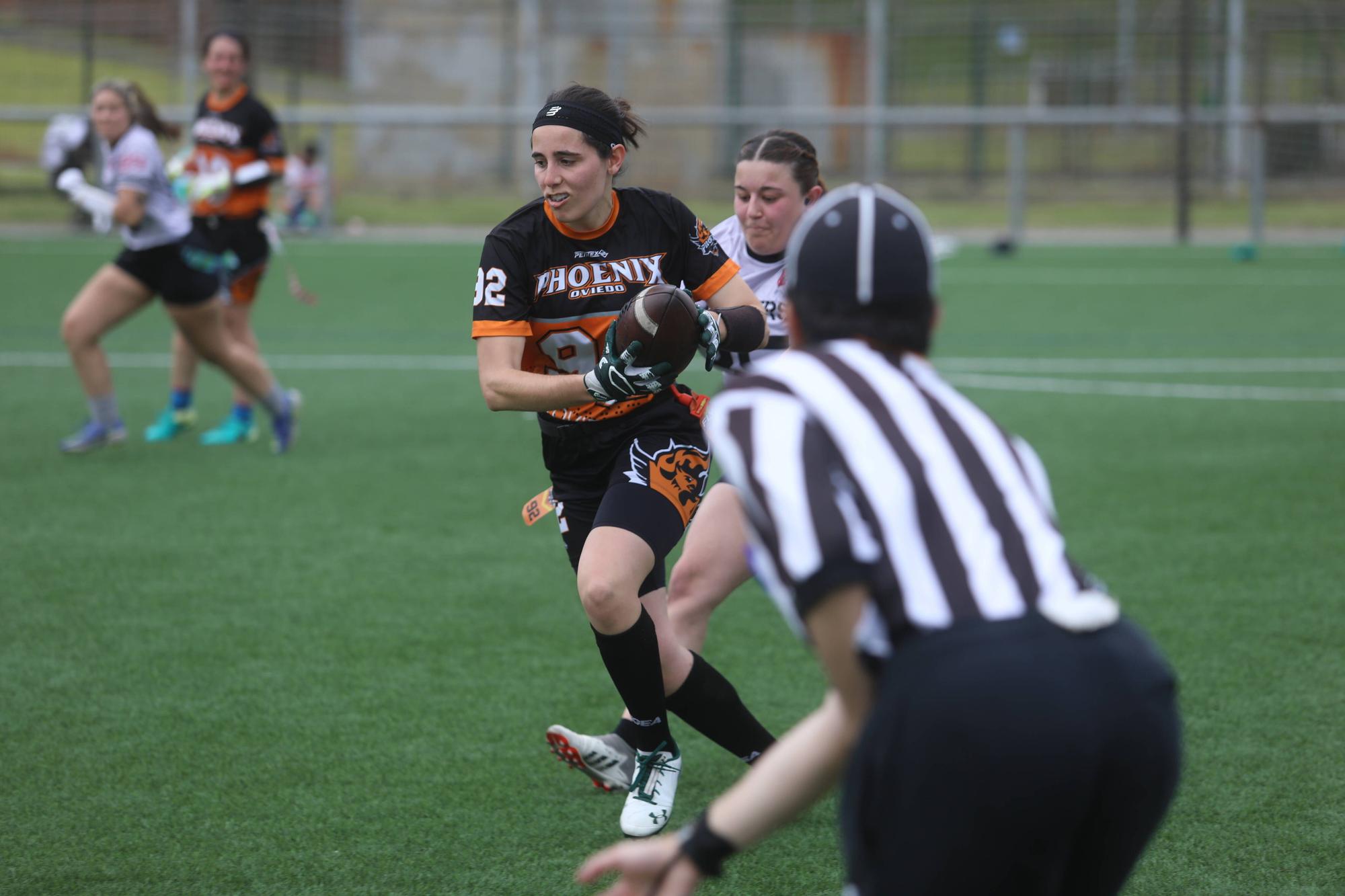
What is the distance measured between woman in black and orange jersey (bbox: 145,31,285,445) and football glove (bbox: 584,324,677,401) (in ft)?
20.6

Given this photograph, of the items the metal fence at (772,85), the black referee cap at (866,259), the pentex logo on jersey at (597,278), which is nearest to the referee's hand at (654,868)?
the black referee cap at (866,259)

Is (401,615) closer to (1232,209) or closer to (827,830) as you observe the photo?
(827,830)

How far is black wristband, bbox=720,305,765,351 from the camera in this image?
3918mm

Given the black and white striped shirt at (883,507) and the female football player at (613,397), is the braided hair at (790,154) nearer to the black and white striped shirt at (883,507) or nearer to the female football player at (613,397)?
the female football player at (613,397)

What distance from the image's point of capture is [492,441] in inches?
368

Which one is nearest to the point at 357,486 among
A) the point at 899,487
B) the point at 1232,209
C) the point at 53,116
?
the point at 899,487

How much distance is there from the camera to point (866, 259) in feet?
6.76

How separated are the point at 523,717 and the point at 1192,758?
6.76 feet

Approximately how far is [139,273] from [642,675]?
19.5 ft

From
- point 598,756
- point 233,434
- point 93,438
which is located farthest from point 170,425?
point 598,756

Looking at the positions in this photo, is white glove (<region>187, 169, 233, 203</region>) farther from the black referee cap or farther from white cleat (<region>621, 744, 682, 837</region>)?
the black referee cap

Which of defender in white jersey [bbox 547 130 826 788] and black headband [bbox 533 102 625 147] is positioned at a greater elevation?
black headband [bbox 533 102 625 147]

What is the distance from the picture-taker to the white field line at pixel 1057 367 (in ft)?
34.5

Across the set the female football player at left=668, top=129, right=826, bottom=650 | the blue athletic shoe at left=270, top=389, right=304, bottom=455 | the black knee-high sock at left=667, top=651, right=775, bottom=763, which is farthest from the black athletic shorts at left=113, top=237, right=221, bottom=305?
the black knee-high sock at left=667, top=651, right=775, bottom=763
